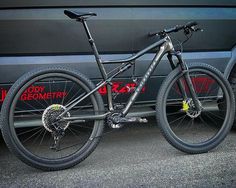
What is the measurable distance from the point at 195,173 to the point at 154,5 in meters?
1.70

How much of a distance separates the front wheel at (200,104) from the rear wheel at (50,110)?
65cm

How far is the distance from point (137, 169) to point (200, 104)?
103cm

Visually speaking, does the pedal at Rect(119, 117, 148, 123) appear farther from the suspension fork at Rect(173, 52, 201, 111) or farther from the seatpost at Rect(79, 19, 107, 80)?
the suspension fork at Rect(173, 52, 201, 111)

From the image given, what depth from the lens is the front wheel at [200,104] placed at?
4.12 meters

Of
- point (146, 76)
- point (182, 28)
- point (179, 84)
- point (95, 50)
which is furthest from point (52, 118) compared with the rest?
point (182, 28)

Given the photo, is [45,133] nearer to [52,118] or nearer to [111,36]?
[52,118]

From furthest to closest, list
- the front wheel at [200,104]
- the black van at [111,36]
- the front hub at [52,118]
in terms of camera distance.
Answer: the front wheel at [200,104]
the black van at [111,36]
the front hub at [52,118]

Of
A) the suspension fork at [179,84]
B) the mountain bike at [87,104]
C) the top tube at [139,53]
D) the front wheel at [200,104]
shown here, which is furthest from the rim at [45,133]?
the suspension fork at [179,84]

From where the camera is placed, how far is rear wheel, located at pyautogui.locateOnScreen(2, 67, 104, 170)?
3.70 m

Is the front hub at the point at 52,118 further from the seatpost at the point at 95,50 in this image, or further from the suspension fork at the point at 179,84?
the suspension fork at the point at 179,84

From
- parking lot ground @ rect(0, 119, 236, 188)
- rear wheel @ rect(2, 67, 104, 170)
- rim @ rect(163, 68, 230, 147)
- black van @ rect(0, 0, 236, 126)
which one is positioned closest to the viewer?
parking lot ground @ rect(0, 119, 236, 188)

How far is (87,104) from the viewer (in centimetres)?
400

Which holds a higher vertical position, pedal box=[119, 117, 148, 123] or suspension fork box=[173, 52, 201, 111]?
suspension fork box=[173, 52, 201, 111]

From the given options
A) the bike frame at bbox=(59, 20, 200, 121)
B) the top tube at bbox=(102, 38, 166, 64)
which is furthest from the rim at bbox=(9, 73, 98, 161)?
the top tube at bbox=(102, 38, 166, 64)
